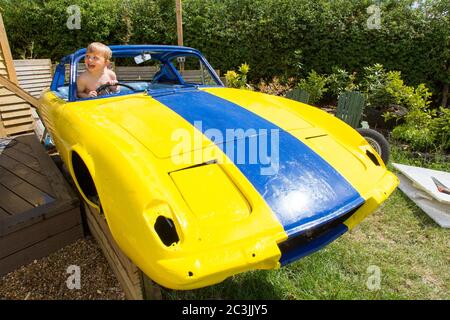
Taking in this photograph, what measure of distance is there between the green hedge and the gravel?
661 centimetres

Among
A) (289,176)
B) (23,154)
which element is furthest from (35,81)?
(289,176)

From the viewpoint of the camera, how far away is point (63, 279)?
7.11ft

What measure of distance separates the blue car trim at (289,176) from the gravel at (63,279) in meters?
1.19

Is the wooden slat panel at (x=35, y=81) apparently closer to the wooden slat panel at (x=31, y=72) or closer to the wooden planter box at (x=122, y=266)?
the wooden slat panel at (x=31, y=72)

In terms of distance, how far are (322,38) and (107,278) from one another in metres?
7.00

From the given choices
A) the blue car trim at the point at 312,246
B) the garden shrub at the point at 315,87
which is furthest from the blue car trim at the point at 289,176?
the garden shrub at the point at 315,87

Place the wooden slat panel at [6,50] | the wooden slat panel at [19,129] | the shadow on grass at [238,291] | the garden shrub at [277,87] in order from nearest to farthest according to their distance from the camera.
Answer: the shadow on grass at [238,291]
the wooden slat panel at [6,50]
the wooden slat panel at [19,129]
the garden shrub at [277,87]

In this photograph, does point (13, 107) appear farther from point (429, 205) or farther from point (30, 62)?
point (429, 205)

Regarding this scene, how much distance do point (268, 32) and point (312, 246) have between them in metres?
7.04

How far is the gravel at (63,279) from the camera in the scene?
6.73 feet

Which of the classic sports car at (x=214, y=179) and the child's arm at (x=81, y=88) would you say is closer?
the classic sports car at (x=214, y=179)

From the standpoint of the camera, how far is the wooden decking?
215 cm
